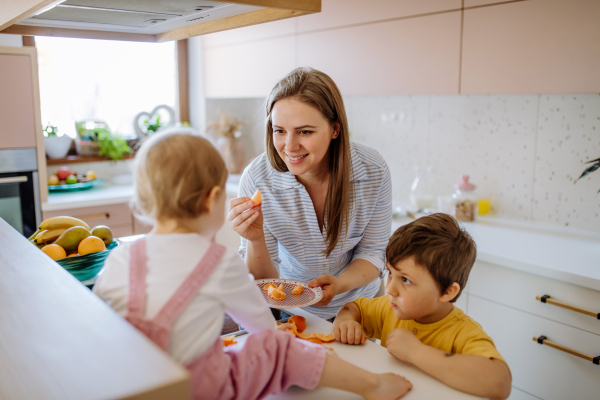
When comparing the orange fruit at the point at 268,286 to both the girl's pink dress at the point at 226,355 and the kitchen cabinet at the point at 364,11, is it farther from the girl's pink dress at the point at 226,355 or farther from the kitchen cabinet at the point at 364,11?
the kitchen cabinet at the point at 364,11

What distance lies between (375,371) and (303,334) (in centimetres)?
22

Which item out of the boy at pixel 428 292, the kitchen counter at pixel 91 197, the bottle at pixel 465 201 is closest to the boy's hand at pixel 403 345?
the boy at pixel 428 292

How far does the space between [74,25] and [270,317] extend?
3.04 ft

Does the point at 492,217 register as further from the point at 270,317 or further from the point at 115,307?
the point at 115,307

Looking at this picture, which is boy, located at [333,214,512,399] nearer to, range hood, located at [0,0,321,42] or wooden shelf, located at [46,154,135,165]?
range hood, located at [0,0,321,42]

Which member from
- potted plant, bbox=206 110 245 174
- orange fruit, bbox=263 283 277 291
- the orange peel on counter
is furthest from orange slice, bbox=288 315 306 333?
potted plant, bbox=206 110 245 174

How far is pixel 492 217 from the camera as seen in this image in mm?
2678

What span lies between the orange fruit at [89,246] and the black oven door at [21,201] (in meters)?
2.00

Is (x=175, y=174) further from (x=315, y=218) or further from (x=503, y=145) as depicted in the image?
Answer: (x=503, y=145)

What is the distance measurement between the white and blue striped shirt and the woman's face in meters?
0.13

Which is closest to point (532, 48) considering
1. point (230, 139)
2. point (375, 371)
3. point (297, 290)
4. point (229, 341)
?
point (297, 290)

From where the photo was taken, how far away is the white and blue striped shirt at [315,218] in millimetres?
1579

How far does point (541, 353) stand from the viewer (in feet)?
6.54

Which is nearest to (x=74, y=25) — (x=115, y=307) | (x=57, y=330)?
(x=115, y=307)
